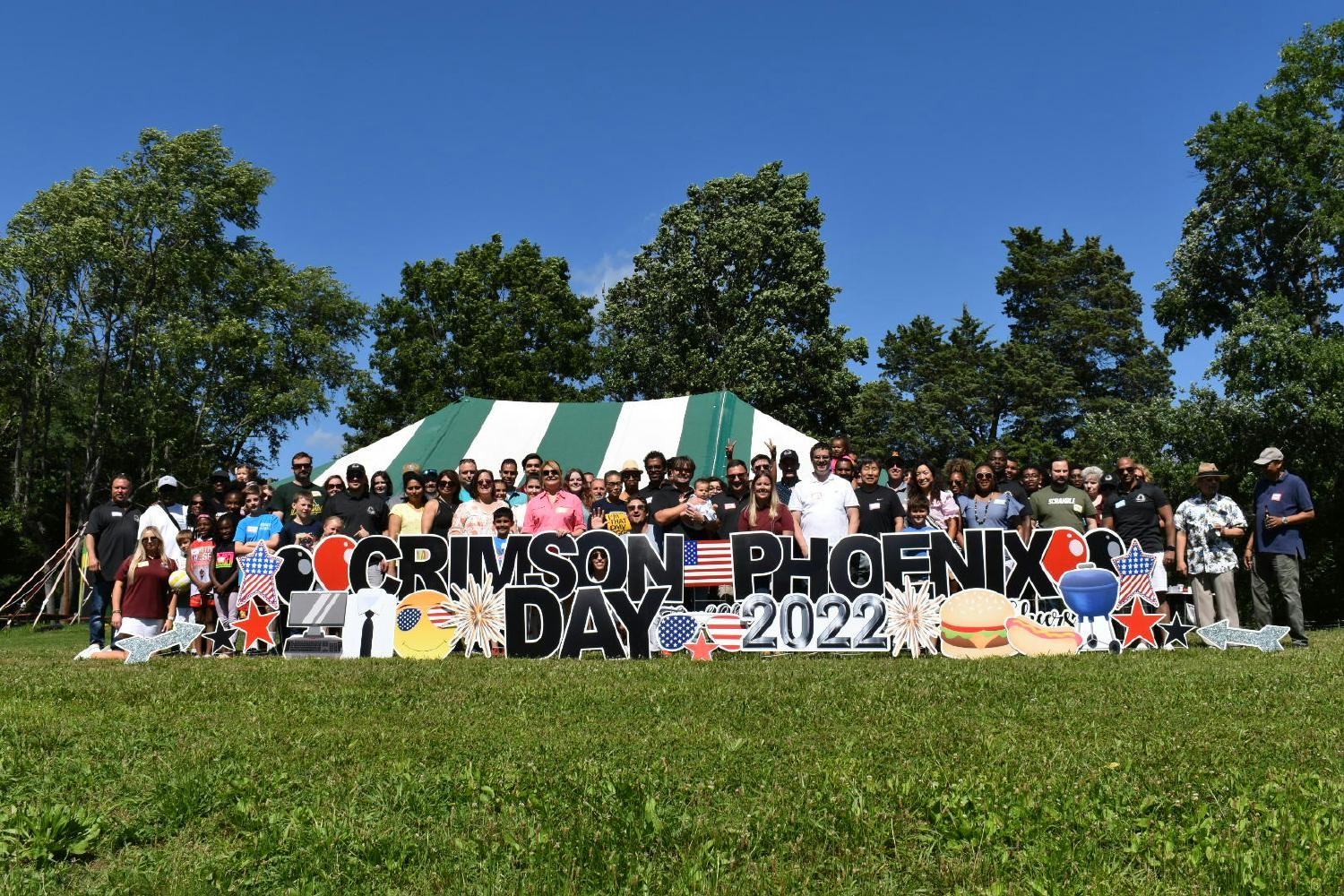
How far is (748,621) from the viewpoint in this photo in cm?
826

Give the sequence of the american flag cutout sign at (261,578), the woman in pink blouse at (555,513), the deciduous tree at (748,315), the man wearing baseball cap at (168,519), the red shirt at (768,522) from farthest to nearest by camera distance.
Result: the deciduous tree at (748,315), the man wearing baseball cap at (168,519), the woman in pink blouse at (555,513), the american flag cutout sign at (261,578), the red shirt at (768,522)

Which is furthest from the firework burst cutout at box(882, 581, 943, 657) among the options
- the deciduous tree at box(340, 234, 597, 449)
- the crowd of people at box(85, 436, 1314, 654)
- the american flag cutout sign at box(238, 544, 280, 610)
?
the deciduous tree at box(340, 234, 597, 449)

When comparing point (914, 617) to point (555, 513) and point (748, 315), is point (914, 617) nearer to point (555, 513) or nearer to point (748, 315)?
point (555, 513)

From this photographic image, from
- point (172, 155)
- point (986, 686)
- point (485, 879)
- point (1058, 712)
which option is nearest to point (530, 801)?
point (485, 879)

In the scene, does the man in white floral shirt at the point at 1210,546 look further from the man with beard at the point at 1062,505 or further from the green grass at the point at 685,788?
the green grass at the point at 685,788

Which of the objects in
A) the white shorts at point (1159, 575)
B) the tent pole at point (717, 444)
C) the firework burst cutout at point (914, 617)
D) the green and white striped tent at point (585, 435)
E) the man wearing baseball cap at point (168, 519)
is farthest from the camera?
the green and white striped tent at point (585, 435)

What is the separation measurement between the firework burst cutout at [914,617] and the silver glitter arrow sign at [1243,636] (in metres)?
2.15

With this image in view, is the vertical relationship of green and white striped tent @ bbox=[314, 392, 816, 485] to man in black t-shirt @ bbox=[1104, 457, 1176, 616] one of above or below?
above

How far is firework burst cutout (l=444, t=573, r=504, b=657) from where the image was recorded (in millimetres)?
8531

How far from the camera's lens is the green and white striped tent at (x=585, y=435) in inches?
603

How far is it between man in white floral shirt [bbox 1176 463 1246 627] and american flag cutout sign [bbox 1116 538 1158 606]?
36.8 inches

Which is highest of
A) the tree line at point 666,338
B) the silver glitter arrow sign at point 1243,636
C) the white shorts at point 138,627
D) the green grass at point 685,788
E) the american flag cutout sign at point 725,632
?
the tree line at point 666,338

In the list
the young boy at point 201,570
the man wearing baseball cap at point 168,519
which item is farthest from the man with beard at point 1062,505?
the man wearing baseball cap at point 168,519

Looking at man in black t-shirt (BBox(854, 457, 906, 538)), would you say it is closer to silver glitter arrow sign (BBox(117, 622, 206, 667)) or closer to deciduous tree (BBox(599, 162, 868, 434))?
silver glitter arrow sign (BBox(117, 622, 206, 667))
